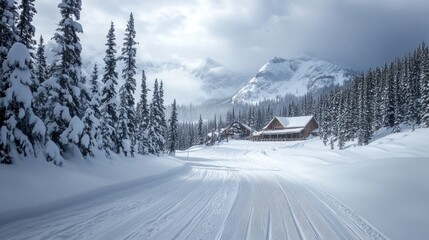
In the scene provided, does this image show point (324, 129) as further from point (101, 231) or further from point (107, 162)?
point (101, 231)

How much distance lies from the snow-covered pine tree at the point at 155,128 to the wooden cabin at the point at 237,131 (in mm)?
67874

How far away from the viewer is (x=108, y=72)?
25281mm

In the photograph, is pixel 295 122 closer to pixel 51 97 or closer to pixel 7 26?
pixel 51 97

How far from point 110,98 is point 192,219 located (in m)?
19.9

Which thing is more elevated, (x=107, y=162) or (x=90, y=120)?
(x=90, y=120)

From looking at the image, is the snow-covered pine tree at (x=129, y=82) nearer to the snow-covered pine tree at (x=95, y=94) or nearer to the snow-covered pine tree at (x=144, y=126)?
the snow-covered pine tree at (x=95, y=94)

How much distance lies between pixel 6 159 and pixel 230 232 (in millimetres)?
8272

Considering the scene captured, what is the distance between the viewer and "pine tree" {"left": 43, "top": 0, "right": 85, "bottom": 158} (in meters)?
13.9

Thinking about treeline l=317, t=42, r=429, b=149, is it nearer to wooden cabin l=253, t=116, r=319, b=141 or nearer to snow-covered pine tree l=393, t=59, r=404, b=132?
snow-covered pine tree l=393, t=59, r=404, b=132

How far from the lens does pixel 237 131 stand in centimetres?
11388

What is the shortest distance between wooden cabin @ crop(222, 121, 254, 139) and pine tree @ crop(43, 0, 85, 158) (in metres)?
99.2

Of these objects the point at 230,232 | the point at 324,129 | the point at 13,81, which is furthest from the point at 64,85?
the point at 324,129

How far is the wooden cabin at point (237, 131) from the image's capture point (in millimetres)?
113312

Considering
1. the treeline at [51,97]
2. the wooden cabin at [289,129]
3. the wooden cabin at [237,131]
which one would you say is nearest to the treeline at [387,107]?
the wooden cabin at [289,129]
